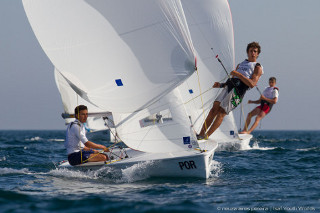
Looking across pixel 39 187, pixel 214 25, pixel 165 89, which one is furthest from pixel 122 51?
pixel 214 25

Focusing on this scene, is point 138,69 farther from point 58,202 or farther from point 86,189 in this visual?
point 58,202

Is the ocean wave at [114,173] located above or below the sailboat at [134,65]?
below

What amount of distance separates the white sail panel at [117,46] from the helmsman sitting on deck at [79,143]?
387 millimetres

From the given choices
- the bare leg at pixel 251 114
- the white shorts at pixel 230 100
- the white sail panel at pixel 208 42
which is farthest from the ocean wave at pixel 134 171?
the bare leg at pixel 251 114

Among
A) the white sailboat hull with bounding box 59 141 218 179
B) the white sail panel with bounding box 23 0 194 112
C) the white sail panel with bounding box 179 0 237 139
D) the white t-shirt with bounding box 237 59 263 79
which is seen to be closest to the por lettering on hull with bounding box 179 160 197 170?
the white sailboat hull with bounding box 59 141 218 179

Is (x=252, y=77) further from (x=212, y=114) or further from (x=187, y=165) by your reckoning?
(x=187, y=165)

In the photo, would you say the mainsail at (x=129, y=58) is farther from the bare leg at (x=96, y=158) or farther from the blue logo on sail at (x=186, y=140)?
the bare leg at (x=96, y=158)

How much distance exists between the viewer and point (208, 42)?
650 inches

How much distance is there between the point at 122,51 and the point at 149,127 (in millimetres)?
1667

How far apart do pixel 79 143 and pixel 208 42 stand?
8.26 m

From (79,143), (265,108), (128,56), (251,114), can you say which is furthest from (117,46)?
(251,114)

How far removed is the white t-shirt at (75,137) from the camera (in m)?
9.44

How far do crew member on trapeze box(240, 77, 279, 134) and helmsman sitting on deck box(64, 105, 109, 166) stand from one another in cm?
918

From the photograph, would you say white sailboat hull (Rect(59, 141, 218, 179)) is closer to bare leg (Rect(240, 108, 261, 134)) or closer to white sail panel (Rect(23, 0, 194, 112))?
white sail panel (Rect(23, 0, 194, 112))
